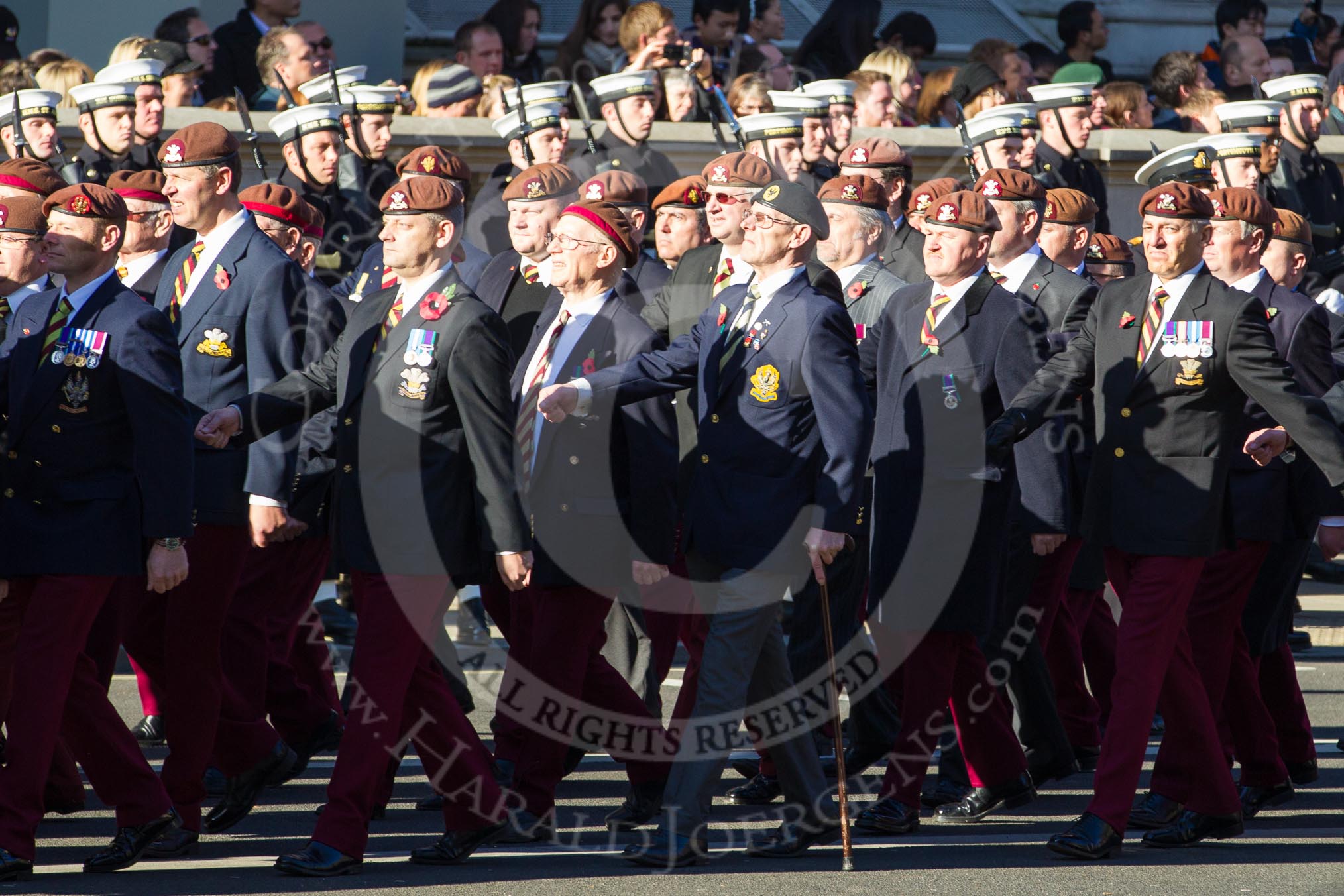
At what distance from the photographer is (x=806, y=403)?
6.52m

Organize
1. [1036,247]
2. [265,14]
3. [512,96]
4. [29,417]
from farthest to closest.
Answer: [265,14] → [512,96] → [1036,247] → [29,417]

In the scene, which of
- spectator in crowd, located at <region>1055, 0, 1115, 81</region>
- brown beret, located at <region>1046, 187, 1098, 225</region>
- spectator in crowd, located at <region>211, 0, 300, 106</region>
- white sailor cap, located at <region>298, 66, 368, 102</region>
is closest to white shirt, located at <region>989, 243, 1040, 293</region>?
brown beret, located at <region>1046, 187, 1098, 225</region>

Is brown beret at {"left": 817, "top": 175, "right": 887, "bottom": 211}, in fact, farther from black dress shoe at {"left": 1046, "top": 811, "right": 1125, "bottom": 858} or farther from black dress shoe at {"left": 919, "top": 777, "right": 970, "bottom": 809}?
black dress shoe at {"left": 1046, "top": 811, "right": 1125, "bottom": 858}

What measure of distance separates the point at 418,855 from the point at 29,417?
1728 millimetres

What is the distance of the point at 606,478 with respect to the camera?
6.87m

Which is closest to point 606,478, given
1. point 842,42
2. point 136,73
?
Result: point 136,73

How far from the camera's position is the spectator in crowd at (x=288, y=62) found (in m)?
12.0

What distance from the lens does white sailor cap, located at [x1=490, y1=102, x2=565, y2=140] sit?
414 inches

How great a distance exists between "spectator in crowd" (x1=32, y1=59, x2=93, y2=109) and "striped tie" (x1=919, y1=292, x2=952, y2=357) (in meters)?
6.14

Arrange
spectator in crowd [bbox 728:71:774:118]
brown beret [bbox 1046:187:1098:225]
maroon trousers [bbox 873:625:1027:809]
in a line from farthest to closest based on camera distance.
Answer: spectator in crowd [bbox 728:71:774:118]
brown beret [bbox 1046:187:1098:225]
maroon trousers [bbox 873:625:1027:809]

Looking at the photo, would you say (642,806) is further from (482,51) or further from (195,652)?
(482,51)

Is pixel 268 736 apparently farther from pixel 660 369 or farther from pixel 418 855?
pixel 660 369

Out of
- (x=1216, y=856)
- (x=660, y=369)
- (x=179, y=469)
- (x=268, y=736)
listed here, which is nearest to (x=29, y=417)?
(x=179, y=469)

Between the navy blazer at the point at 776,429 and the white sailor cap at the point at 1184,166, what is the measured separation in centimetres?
444
